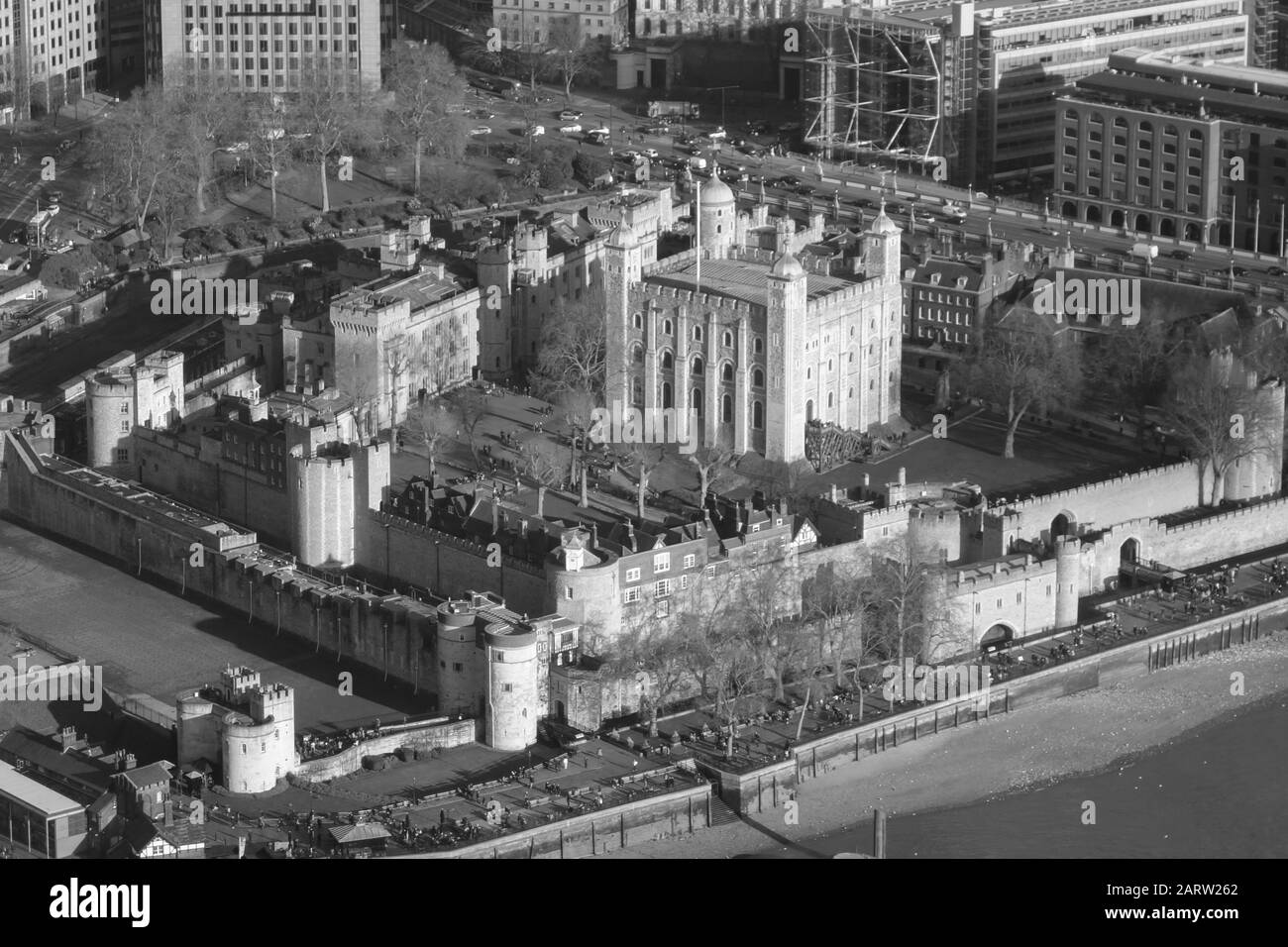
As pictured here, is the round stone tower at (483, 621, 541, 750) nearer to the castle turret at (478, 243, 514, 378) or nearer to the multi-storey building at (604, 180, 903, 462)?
the multi-storey building at (604, 180, 903, 462)

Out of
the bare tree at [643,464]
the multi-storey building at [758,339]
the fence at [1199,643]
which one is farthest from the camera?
the multi-storey building at [758,339]

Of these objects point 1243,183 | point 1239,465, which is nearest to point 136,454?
point 1239,465

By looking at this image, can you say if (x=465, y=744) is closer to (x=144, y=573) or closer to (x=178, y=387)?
(x=144, y=573)

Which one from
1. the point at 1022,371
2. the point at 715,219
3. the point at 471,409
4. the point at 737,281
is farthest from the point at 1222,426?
the point at 471,409

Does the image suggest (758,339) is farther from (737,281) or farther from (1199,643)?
(1199,643)

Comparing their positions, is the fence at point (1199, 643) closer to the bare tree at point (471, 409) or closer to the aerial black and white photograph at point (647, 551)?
the aerial black and white photograph at point (647, 551)

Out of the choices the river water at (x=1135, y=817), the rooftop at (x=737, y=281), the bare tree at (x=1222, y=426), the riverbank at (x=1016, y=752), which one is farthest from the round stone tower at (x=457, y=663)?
the bare tree at (x=1222, y=426)

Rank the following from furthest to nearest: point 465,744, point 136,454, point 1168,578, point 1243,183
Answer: point 1243,183
point 136,454
point 1168,578
point 465,744
